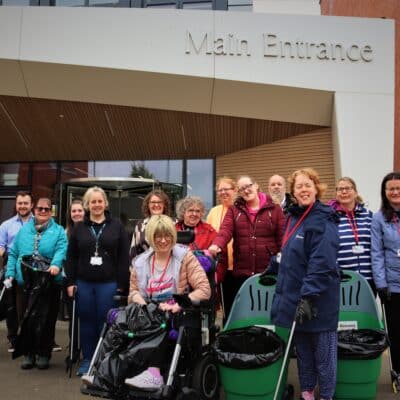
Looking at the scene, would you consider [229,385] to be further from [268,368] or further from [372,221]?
[372,221]

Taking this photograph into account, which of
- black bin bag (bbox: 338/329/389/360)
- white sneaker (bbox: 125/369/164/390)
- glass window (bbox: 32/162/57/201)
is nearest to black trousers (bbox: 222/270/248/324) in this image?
black bin bag (bbox: 338/329/389/360)

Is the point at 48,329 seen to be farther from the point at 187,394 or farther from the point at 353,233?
the point at 353,233

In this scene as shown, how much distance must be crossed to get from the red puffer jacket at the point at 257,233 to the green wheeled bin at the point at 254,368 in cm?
33

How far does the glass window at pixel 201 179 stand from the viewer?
11.0 metres

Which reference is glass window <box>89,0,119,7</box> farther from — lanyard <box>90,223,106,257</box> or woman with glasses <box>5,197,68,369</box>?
lanyard <box>90,223,106,257</box>

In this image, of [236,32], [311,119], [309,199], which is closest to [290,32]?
[236,32]

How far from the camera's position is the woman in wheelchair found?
3787mm

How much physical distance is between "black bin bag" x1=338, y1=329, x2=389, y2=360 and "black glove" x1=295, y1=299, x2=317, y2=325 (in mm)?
654

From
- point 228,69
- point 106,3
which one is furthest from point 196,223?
point 106,3

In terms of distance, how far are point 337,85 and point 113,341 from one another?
683 cm

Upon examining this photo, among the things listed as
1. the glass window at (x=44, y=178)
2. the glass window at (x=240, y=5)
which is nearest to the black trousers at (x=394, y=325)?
the glass window at (x=240, y=5)

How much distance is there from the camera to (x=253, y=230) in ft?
15.0

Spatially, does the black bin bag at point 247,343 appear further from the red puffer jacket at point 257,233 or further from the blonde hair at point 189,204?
the blonde hair at point 189,204

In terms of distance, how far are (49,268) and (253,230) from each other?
218cm
